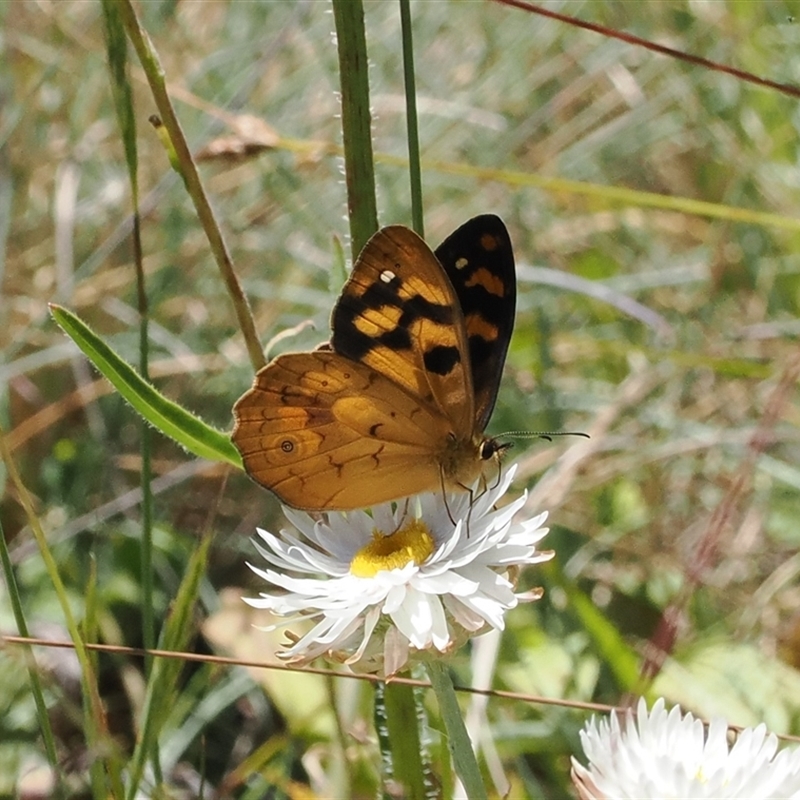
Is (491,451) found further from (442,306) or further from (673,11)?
(673,11)

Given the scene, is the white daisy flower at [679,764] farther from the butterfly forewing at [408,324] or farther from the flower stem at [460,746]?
the butterfly forewing at [408,324]

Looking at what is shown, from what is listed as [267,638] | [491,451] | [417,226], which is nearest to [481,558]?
[491,451]

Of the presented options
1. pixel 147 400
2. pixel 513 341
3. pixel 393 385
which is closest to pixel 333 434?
pixel 393 385

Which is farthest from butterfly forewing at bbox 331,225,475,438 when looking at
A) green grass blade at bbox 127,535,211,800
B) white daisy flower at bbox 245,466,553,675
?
green grass blade at bbox 127,535,211,800

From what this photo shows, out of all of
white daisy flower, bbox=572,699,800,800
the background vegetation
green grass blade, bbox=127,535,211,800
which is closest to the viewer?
white daisy flower, bbox=572,699,800,800

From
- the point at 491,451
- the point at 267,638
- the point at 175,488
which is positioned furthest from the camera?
the point at 175,488

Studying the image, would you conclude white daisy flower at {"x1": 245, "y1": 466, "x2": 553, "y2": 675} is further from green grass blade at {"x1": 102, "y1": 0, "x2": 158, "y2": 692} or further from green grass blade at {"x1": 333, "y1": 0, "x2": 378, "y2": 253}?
green grass blade at {"x1": 333, "y1": 0, "x2": 378, "y2": 253}

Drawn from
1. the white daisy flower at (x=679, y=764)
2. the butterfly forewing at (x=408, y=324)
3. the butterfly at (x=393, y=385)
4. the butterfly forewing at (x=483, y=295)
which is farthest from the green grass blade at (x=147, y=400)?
the white daisy flower at (x=679, y=764)
